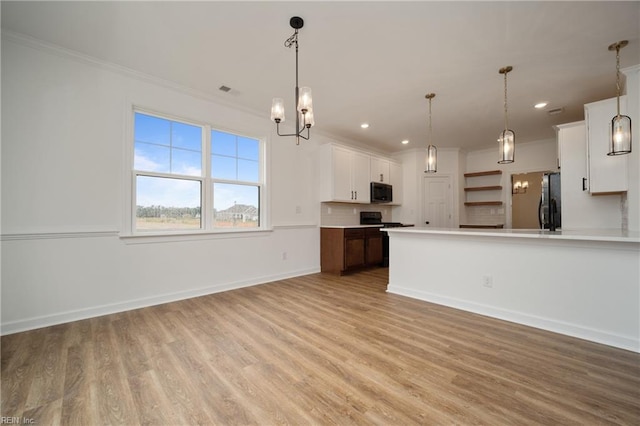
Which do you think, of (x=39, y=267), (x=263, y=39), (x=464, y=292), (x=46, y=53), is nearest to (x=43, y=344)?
(x=39, y=267)

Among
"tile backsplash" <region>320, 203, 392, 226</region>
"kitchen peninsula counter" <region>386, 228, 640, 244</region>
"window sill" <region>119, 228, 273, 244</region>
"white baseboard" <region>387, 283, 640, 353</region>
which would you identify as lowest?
"white baseboard" <region>387, 283, 640, 353</region>

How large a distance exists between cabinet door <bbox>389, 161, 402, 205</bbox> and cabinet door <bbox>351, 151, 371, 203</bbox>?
95 cm

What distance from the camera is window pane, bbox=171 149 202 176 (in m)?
3.47

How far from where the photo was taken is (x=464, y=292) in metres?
3.02

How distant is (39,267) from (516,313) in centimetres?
479

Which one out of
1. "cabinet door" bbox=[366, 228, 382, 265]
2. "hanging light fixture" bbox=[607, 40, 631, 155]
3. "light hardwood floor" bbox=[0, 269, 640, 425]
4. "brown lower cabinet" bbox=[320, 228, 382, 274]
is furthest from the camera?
"cabinet door" bbox=[366, 228, 382, 265]

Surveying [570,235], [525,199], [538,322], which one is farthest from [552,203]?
[525,199]

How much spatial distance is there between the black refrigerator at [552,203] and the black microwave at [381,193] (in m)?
2.89

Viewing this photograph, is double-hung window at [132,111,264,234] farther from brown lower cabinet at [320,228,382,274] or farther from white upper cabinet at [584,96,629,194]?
white upper cabinet at [584,96,629,194]

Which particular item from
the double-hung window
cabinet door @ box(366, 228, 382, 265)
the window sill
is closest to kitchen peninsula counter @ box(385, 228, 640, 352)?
cabinet door @ box(366, 228, 382, 265)

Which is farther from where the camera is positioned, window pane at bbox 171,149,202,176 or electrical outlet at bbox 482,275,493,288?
window pane at bbox 171,149,202,176

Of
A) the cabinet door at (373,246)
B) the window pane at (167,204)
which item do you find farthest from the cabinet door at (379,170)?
the window pane at (167,204)

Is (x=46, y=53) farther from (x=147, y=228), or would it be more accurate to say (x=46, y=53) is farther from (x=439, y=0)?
(x=439, y=0)

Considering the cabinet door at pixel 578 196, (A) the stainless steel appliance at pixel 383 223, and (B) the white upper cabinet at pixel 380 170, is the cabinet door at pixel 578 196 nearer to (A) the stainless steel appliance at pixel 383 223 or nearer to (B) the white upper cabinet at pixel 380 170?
(A) the stainless steel appliance at pixel 383 223
